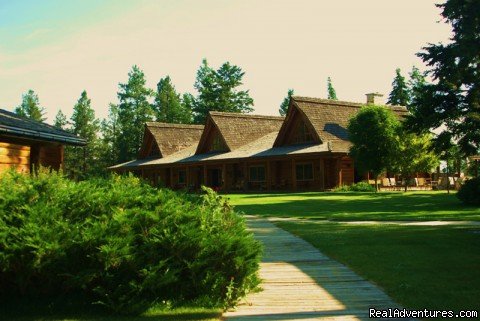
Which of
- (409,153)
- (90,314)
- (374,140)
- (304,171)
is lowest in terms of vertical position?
(90,314)

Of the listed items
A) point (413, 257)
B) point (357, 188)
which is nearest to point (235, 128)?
point (357, 188)

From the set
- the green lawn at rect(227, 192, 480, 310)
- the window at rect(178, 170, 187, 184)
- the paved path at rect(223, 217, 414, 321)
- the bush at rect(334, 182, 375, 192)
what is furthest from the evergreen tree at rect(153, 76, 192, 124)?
the paved path at rect(223, 217, 414, 321)

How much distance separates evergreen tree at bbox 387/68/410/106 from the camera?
74938 mm

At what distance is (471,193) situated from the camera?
19.5m

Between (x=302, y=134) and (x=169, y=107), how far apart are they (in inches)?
1824

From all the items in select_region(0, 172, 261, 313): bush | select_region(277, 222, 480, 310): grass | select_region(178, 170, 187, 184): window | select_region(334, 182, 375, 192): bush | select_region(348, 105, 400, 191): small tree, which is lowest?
select_region(277, 222, 480, 310): grass

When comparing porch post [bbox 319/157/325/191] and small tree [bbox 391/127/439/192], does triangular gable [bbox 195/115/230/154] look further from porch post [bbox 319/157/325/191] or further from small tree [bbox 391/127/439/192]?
small tree [bbox 391/127/439/192]

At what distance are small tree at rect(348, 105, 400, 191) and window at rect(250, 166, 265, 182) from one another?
992cm

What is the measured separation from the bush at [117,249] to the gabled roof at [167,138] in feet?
150

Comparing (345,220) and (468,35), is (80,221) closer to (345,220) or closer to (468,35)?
(345,220)

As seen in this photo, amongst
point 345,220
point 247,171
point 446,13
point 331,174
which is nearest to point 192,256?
point 345,220

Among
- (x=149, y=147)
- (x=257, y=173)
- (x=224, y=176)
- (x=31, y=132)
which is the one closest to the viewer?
(x=31, y=132)

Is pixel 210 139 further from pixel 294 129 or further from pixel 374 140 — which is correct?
pixel 374 140

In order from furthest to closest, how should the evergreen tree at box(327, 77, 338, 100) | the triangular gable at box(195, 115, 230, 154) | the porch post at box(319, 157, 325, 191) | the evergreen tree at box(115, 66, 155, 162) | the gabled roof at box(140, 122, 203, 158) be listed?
the evergreen tree at box(327, 77, 338, 100) < the evergreen tree at box(115, 66, 155, 162) < the gabled roof at box(140, 122, 203, 158) < the triangular gable at box(195, 115, 230, 154) < the porch post at box(319, 157, 325, 191)
